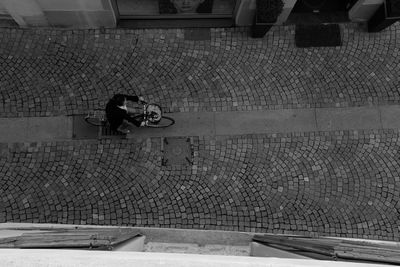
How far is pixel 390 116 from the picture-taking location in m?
9.34

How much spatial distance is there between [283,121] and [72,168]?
4711 millimetres

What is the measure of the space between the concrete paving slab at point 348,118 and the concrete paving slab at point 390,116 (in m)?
0.11

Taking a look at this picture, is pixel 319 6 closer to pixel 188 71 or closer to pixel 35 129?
pixel 188 71

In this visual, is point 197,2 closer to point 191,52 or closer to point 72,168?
point 191,52

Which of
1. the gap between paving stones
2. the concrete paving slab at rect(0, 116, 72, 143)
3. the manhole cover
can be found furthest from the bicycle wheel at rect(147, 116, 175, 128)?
the concrete paving slab at rect(0, 116, 72, 143)

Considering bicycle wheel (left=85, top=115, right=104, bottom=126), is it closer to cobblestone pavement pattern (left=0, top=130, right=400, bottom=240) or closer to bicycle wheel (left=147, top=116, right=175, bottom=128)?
cobblestone pavement pattern (left=0, top=130, right=400, bottom=240)

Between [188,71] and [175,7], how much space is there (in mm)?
1654

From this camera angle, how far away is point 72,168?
340 inches

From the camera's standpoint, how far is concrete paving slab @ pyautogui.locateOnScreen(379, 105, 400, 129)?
30.4ft

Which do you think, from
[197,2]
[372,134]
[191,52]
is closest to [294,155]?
[372,134]

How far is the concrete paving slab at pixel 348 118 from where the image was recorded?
9.25m

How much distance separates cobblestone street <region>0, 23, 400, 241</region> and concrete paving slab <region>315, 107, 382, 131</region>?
0.15 meters

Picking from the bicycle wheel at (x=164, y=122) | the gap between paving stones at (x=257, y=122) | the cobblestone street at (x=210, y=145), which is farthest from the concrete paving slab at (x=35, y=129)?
the bicycle wheel at (x=164, y=122)

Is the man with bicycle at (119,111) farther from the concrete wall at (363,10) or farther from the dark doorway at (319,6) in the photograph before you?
the concrete wall at (363,10)
